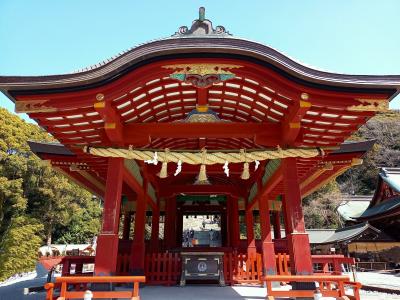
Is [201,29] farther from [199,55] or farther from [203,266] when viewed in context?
[203,266]

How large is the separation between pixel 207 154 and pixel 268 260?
5464mm

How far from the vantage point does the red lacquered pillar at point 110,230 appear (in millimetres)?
6715

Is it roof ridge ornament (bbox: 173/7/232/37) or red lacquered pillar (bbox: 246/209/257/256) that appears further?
red lacquered pillar (bbox: 246/209/257/256)

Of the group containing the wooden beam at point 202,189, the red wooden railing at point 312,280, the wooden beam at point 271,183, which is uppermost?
the wooden beam at point 202,189

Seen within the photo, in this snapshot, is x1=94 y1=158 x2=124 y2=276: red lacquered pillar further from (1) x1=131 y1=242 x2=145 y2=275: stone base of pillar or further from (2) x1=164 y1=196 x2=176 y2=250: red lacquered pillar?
(2) x1=164 y1=196 x2=176 y2=250: red lacquered pillar

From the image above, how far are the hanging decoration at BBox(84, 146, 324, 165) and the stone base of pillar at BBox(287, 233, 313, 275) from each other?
192cm

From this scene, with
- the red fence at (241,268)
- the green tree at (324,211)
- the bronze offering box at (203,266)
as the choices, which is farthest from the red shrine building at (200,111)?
the green tree at (324,211)

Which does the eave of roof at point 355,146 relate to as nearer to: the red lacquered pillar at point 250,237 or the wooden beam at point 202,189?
the red lacquered pillar at point 250,237

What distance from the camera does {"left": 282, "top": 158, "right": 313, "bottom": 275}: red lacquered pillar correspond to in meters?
7.02

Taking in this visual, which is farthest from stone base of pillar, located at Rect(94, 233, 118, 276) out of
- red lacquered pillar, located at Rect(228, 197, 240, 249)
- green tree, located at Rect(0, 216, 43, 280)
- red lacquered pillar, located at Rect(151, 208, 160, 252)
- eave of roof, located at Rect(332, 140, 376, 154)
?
green tree, located at Rect(0, 216, 43, 280)

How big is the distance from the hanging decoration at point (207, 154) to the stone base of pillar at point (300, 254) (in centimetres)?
192

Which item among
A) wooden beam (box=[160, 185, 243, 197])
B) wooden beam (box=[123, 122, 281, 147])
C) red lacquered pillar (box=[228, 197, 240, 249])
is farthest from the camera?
red lacquered pillar (box=[228, 197, 240, 249])

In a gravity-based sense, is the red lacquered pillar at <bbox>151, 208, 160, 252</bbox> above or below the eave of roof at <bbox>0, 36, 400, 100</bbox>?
below

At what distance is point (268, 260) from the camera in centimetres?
1102
